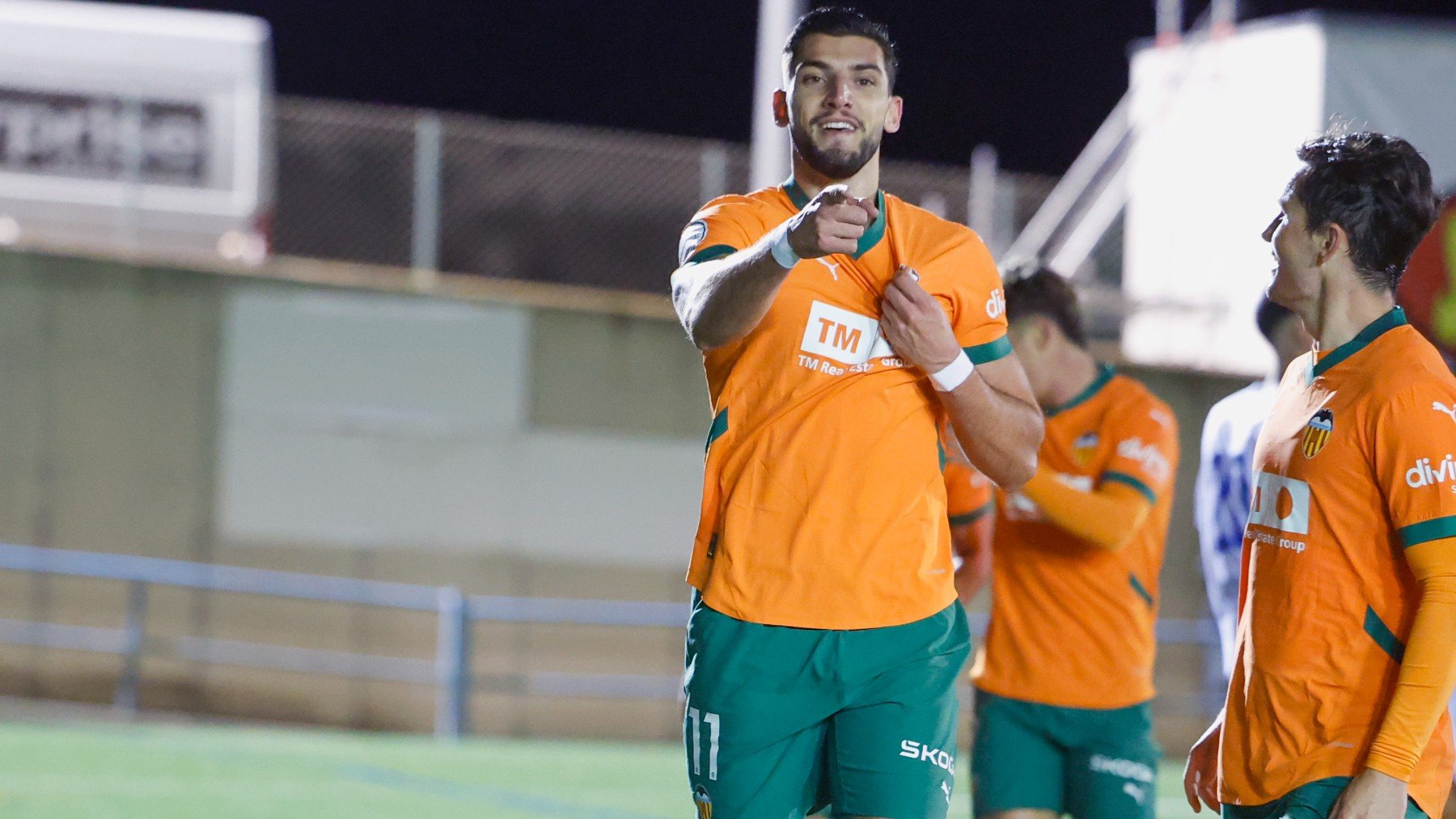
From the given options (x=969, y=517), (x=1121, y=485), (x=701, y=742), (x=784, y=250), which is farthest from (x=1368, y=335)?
(x=969, y=517)

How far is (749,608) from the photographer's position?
3617mm

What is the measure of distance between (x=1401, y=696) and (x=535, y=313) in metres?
12.4

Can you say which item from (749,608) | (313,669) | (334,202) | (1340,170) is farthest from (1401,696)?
(334,202)

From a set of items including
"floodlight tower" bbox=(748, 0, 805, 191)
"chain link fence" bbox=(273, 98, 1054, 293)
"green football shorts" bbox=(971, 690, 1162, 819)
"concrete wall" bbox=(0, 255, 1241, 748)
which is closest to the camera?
"green football shorts" bbox=(971, 690, 1162, 819)

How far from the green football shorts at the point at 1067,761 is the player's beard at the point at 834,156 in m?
2.10

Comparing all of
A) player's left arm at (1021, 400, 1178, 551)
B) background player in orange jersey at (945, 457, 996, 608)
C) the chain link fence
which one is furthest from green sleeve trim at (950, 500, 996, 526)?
the chain link fence

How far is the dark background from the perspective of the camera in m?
27.4

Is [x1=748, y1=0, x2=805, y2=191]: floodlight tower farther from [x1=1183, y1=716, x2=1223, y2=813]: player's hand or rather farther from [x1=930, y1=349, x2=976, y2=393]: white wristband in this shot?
[x1=1183, y1=716, x2=1223, y2=813]: player's hand

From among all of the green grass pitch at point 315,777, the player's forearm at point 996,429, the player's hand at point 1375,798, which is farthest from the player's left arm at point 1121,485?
the green grass pitch at point 315,777

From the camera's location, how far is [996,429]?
3693 millimetres

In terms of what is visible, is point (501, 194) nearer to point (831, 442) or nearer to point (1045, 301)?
point (1045, 301)

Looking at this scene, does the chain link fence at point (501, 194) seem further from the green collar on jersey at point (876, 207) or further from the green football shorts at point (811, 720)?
the green football shorts at point (811, 720)

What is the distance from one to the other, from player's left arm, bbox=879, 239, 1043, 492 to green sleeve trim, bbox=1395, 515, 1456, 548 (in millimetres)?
926

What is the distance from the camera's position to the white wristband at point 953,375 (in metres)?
3.57
